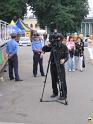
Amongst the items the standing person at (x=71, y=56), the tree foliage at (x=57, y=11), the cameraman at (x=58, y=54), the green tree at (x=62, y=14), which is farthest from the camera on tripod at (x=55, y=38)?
the green tree at (x=62, y=14)

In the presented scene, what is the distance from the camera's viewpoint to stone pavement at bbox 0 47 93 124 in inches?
391

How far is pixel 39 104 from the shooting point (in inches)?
471

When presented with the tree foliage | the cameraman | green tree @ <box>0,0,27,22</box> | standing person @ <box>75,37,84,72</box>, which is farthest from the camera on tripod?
the tree foliage

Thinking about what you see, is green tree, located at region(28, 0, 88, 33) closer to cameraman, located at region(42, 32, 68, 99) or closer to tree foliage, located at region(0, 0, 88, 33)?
tree foliage, located at region(0, 0, 88, 33)

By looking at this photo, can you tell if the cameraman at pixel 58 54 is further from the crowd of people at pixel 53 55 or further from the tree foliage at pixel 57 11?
the tree foliage at pixel 57 11

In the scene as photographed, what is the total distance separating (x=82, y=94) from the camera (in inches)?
544

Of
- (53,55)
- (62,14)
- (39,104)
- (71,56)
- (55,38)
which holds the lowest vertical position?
(39,104)

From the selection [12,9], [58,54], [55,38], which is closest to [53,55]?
[58,54]

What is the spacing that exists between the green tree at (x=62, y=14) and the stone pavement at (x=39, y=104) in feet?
136

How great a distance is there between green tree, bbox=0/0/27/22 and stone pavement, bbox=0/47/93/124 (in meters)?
26.7

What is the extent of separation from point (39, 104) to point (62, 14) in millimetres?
53077

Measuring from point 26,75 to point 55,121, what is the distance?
10.0 m

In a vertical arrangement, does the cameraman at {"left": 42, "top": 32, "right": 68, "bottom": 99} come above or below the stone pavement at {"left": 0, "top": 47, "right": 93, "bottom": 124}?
above

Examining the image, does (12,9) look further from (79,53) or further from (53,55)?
(53,55)
